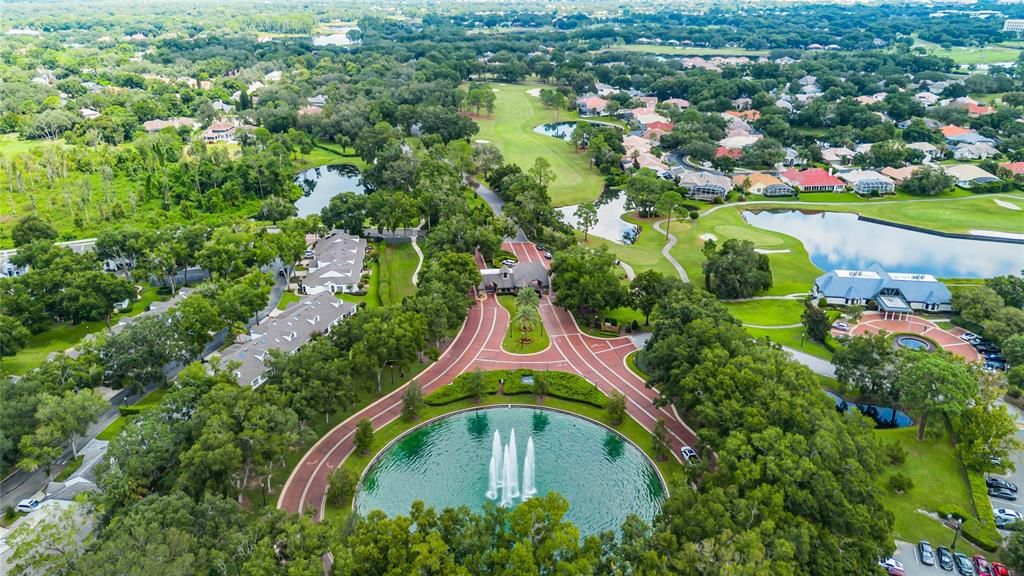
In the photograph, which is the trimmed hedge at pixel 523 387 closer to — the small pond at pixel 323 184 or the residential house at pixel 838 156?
the small pond at pixel 323 184

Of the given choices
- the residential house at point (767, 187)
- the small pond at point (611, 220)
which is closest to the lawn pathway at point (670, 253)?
the small pond at point (611, 220)

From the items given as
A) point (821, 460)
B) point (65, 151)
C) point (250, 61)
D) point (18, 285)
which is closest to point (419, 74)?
point (250, 61)

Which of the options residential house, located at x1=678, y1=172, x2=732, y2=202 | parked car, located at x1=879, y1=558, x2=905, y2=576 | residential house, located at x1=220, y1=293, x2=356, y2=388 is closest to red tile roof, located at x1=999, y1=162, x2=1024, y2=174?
residential house, located at x1=678, y1=172, x2=732, y2=202

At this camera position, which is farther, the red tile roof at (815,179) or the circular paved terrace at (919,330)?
the red tile roof at (815,179)

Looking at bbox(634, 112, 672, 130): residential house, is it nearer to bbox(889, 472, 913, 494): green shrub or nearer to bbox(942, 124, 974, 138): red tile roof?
bbox(942, 124, 974, 138): red tile roof

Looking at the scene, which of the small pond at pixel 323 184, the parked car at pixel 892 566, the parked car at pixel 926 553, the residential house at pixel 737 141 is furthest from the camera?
the residential house at pixel 737 141

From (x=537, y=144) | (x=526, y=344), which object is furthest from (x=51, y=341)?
(x=537, y=144)
